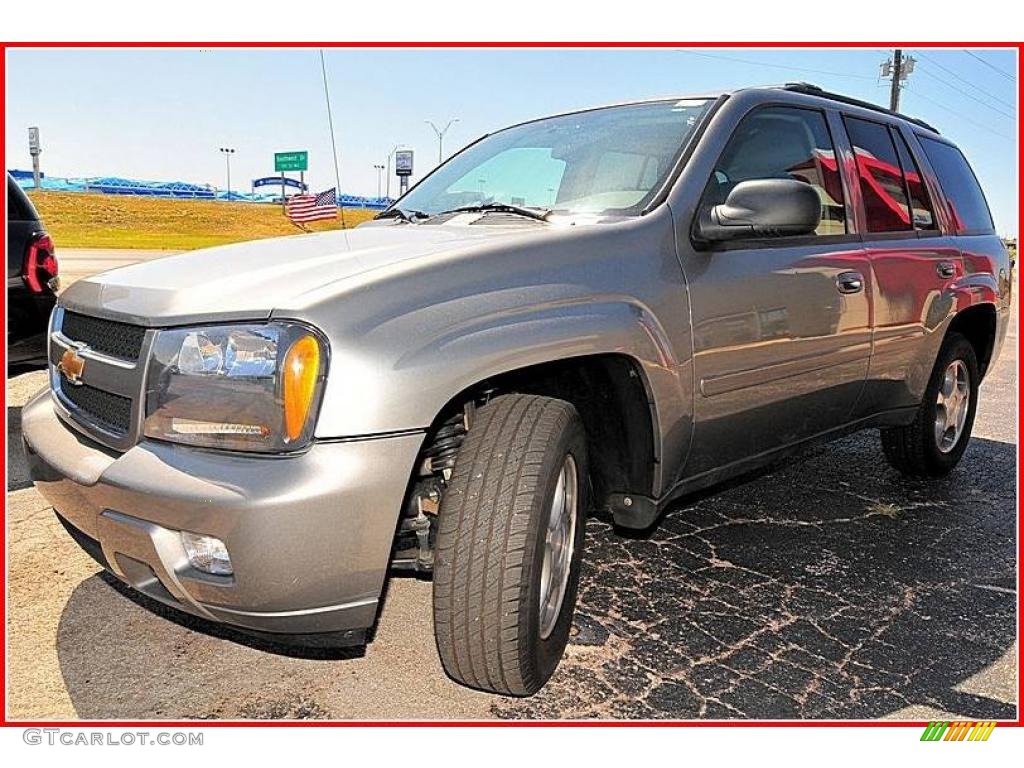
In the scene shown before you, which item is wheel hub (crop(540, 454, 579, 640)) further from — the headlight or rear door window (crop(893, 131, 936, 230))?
rear door window (crop(893, 131, 936, 230))

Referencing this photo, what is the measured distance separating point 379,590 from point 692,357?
1.31m

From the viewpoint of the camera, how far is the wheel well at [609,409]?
2.58 metres

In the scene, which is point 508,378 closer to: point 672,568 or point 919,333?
point 672,568

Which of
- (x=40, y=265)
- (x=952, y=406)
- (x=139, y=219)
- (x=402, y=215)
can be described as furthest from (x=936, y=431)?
(x=139, y=219)

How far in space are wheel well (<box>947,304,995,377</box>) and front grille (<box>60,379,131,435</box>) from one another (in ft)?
13.4

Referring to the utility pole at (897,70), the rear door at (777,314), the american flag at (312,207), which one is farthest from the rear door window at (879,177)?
the utility pole at (897,70)

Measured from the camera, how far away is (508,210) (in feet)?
9.96

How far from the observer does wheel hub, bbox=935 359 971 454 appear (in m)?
4.61

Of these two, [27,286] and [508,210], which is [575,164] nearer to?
[508,210]

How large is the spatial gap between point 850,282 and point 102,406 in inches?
111

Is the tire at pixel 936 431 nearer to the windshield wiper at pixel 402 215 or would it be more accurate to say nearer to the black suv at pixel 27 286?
the windshield wiper at pixel 402 215

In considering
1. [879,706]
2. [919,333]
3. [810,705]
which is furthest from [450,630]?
[919,333]

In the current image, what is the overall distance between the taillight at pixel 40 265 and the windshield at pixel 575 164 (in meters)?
2.27

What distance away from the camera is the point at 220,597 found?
76.9 inches
